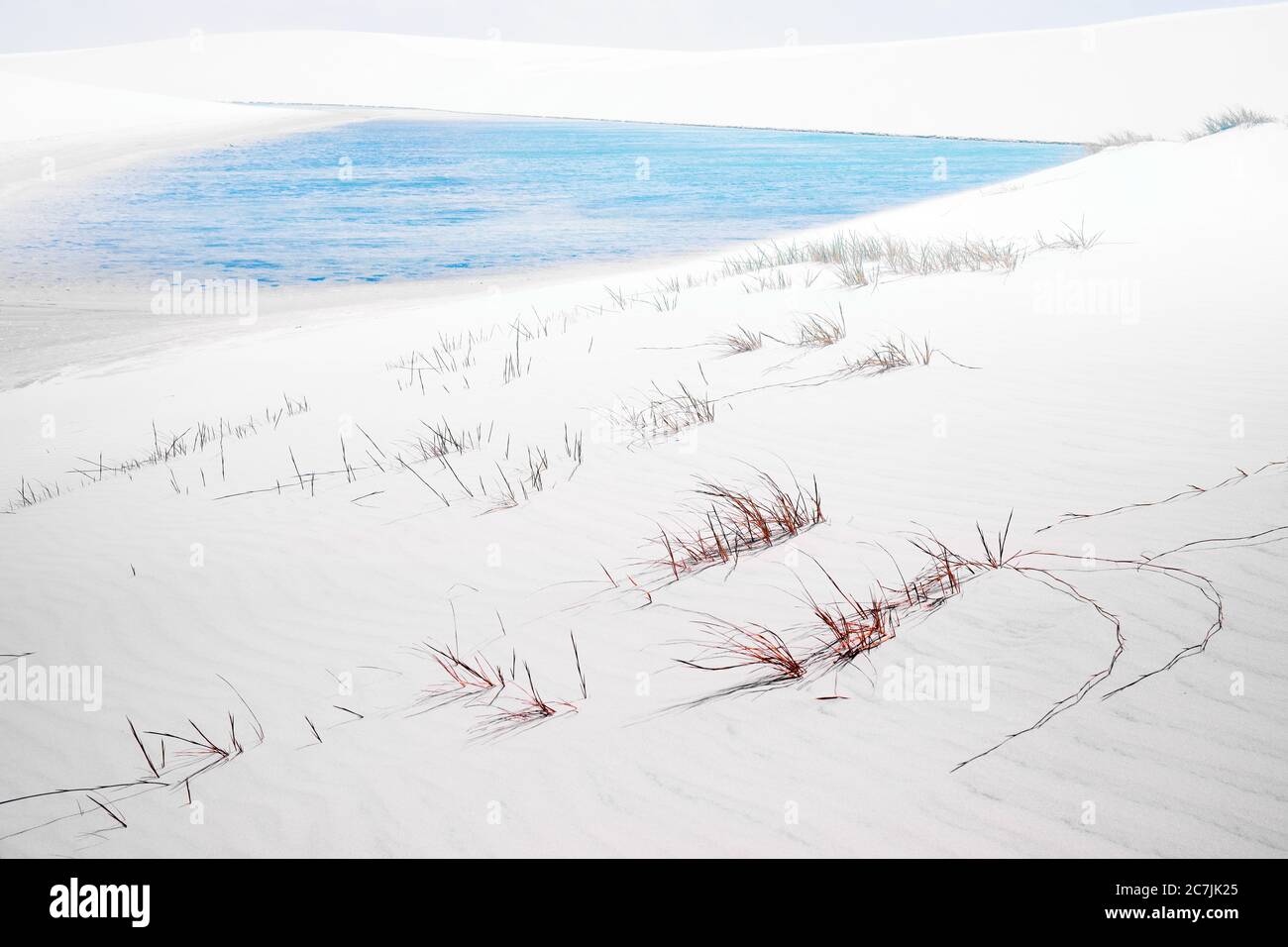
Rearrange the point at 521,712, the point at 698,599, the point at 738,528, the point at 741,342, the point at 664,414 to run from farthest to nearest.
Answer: the point at 741,342 < the point at 664,414 < the point at 738,528 < the point at 698,599 < the point at 521,712

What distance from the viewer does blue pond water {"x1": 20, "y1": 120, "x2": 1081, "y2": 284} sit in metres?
17.9

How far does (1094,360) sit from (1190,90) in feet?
177

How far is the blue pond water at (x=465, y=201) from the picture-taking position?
17875 mm

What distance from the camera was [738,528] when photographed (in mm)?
3768

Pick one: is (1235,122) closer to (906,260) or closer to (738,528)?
(906,260)

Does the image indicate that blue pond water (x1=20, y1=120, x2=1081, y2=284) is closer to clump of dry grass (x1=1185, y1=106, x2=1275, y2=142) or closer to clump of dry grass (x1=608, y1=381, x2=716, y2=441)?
clump of dry grass (x1=1185, y1=106, x2=1275, y2=142)

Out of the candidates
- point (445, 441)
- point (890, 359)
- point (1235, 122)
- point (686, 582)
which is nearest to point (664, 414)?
point (445, 441)

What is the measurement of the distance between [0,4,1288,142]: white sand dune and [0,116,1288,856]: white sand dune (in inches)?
1371

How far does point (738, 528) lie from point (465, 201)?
77.3ft

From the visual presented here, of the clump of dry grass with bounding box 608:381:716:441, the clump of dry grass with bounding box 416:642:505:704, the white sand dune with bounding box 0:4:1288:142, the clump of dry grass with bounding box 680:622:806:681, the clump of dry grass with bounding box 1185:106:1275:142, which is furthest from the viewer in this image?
the white sand dune with bounding box 0:4:1288:142

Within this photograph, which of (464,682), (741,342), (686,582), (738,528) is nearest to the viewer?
(464,682)

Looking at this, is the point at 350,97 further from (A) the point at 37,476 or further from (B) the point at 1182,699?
(B) the point at 1182,699

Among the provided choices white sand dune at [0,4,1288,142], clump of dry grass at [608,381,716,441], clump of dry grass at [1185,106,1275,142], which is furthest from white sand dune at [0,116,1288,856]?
white sand dune at [0,4,1288,142]
